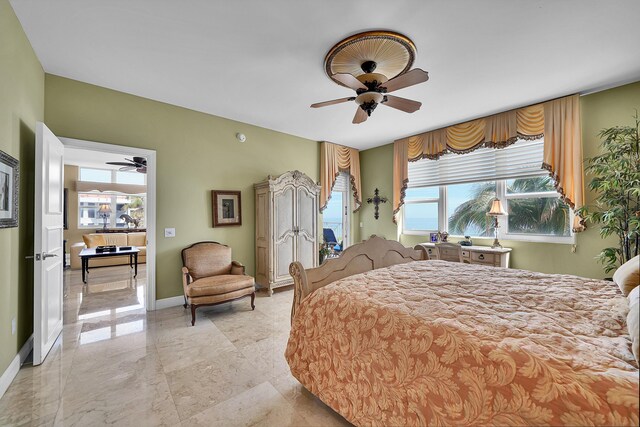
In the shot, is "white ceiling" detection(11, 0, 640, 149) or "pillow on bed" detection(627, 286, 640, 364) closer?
"pillow on bed" detection(627, 286, 640, 364)

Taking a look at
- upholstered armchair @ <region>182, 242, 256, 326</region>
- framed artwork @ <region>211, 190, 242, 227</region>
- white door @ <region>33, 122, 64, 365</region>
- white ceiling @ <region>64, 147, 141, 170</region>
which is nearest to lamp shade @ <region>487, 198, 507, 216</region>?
upholstered armchair @ <region>182, 242, 256, 326</region>

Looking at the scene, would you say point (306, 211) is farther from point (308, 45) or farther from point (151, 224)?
point (308, 45)

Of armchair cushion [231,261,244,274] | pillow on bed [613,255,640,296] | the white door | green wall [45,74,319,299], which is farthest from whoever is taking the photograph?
armchair cushion [231,261,244,274]

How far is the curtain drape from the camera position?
3312 millimetres

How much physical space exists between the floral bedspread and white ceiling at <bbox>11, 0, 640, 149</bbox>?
2.05m

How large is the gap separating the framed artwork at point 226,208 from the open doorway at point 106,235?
2.73 ft

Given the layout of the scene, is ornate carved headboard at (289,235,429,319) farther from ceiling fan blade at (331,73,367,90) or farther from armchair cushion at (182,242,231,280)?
armchair cushion at (182,242,231,280)

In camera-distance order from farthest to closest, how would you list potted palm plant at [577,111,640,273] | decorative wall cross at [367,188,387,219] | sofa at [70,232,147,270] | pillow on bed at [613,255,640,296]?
sofa at [70,232,147,270], decorative wall cross at [367,188,387,219], potted palm plant at [577,111,640,273], pillow on bed at [613,255,640,296]

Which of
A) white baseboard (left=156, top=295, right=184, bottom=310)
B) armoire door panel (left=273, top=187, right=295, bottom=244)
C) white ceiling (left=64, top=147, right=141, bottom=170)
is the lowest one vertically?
white baseboard (left=156, top=295, right=184, bottom=310)

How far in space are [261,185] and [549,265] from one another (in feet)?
14.2

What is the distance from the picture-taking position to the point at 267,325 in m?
3.06

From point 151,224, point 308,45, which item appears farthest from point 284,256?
point 308,45

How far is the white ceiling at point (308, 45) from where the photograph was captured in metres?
2.01

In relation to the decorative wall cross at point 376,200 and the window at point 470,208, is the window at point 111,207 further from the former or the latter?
the window at point 470,208
